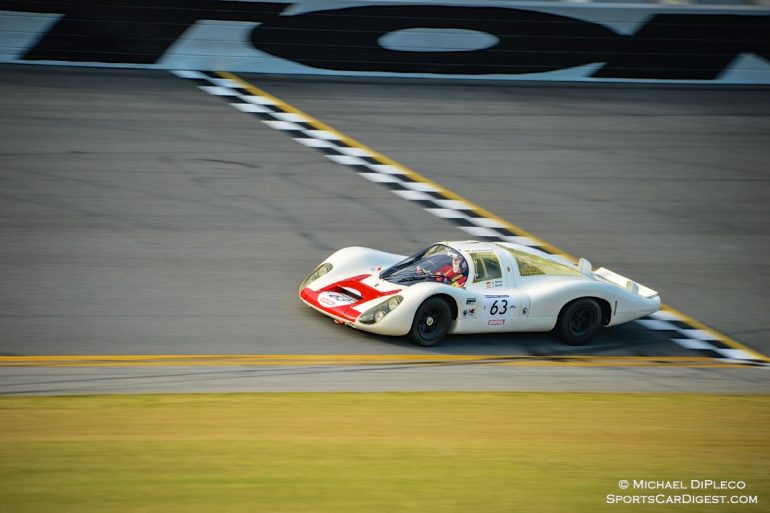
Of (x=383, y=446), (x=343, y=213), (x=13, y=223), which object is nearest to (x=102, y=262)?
(x=13, y=223)

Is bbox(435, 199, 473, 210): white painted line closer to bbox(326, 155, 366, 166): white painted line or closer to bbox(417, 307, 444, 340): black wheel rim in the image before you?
bbox(326, 155, 366, 166): white painted line

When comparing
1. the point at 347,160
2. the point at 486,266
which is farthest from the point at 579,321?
the point at 347,160

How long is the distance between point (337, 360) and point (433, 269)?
5.10ft

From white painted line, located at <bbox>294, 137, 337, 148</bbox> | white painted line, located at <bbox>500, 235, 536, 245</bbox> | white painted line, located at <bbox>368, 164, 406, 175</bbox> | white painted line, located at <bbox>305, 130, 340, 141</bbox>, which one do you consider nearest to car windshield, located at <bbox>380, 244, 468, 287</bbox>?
white painted line, located at <bbox>500, 235, 536, 245</bbox>

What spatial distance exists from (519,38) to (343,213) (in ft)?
20.4

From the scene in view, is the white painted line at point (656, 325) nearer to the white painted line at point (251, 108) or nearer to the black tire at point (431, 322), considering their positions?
the black tire at point (431, 322)

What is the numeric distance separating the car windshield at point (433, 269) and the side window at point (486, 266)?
0.12 meters

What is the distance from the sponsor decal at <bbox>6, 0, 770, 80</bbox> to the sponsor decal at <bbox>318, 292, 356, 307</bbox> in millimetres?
8234

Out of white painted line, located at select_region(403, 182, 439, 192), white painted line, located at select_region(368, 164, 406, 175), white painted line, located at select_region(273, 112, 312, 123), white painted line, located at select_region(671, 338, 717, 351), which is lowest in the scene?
white painted line, located at select_region(671, 338, 717, 351)

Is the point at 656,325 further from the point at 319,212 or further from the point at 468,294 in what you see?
the point at 319,212

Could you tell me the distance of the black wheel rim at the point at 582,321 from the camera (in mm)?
10641

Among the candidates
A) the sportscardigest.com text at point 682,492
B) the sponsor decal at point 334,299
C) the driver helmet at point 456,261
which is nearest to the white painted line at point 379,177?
the driver helmet at point 456,261

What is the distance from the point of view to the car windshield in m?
10.3

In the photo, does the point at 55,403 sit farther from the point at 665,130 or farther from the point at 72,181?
the point at 665,130
